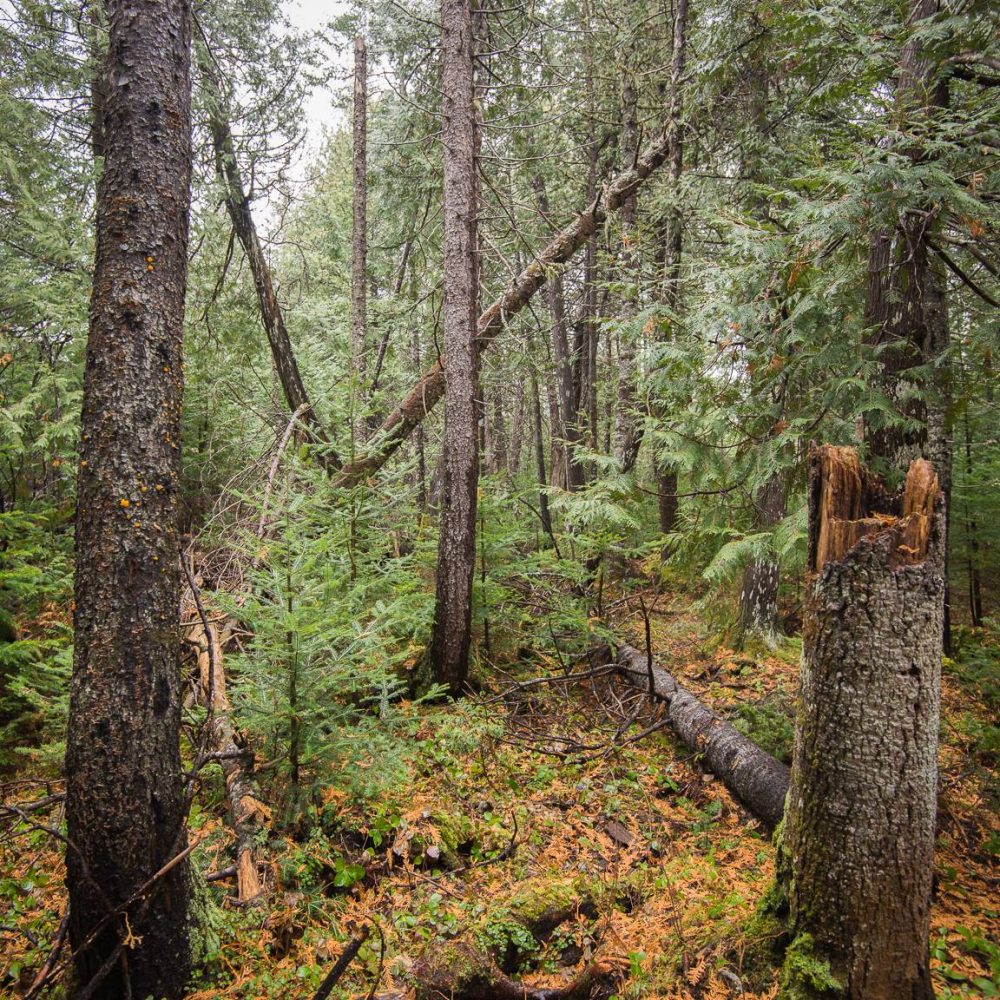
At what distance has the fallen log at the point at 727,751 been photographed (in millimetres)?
4664

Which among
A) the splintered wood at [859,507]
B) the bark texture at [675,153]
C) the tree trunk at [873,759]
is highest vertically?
the bark texture at [675,153]

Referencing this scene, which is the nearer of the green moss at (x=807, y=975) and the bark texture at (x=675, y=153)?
the green moss at (x=807, y=975)

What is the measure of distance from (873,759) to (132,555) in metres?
3.42

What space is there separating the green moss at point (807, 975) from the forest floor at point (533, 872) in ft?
0.52

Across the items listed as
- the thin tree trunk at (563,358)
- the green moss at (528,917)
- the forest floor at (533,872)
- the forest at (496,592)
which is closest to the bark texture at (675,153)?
the forest at (496,592)

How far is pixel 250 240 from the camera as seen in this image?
8172 mm

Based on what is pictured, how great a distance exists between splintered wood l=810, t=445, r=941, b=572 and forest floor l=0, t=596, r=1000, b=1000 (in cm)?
199

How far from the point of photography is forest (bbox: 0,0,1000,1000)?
255cm

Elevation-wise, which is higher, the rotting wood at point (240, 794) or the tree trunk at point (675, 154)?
the tree trunk at point (675, 154)

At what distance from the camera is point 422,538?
7.99m

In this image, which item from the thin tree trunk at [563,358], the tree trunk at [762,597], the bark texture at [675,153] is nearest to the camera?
the bark texture at [675,153]

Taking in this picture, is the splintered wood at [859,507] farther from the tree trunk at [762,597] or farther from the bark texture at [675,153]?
the tree trunk at [762,597]

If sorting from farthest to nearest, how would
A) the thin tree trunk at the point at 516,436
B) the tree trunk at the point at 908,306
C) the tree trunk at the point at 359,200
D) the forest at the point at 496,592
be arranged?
the thin tree trunk at the point at 516,436 < the tree trunk at the point at 359,200 < the tree trunk at the point at 908,306 < the forest at the point at 496,592

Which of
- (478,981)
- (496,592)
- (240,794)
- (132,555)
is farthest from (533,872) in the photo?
(496,592)
